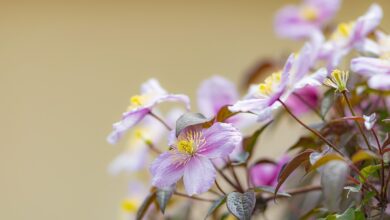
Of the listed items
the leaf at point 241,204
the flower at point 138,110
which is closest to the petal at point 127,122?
the flower at point 138,110

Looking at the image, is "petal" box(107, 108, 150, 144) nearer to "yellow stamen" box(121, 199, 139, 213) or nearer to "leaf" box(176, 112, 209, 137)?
"leaf" box(176, 112, 209, 137)

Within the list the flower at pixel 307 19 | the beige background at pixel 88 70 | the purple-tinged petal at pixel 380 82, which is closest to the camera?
the purple-tinged petal at pixel 380 82

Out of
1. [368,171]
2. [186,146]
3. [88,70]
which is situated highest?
[88,70]

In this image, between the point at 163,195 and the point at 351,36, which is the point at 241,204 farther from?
the point at 351,36

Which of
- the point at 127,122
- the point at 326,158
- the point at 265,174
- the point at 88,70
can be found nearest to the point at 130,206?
the point at 265,174

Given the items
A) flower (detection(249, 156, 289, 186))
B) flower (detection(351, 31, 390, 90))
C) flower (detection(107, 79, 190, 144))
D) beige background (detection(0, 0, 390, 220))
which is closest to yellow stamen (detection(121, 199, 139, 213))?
flower (detection(249, 156, 289, 186))

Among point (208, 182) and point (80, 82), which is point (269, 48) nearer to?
point (80, 82)

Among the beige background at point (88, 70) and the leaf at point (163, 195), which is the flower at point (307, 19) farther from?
the beige background at point (88, 70)
